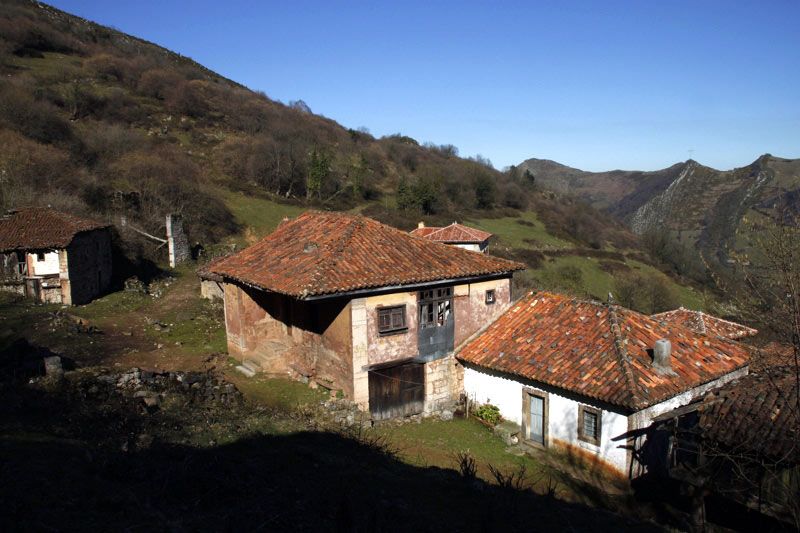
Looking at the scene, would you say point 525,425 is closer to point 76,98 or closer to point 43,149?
point 43,149

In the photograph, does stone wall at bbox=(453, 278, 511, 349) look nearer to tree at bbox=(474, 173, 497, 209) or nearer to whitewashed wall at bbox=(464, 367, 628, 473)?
whitewashed wall at bbox=(464, 367, 628, 473)

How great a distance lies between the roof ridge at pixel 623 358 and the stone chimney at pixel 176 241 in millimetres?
26807

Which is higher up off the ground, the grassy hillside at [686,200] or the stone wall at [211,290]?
the grassy hillside at [686,200]

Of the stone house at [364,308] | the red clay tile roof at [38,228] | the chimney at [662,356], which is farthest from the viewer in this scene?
the red clay tile roof at [38,228]

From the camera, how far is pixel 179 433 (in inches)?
396

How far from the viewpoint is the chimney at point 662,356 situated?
1349 cm

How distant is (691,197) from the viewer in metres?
98.9

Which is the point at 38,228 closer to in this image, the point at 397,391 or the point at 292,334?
the point at 292,334

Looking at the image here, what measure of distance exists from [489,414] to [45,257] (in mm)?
20084

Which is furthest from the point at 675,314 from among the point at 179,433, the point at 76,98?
the point at 76,98

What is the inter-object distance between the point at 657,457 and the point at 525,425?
11.0ft

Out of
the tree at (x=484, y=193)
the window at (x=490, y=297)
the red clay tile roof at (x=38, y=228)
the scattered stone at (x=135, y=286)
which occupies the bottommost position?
the scattered stone at (x=135, y=286)

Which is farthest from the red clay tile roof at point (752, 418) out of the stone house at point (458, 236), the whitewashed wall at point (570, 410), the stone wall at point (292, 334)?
the stone house at point (458, 236)

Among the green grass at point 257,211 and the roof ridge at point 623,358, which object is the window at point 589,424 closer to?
the roof ridge at point 623,358
